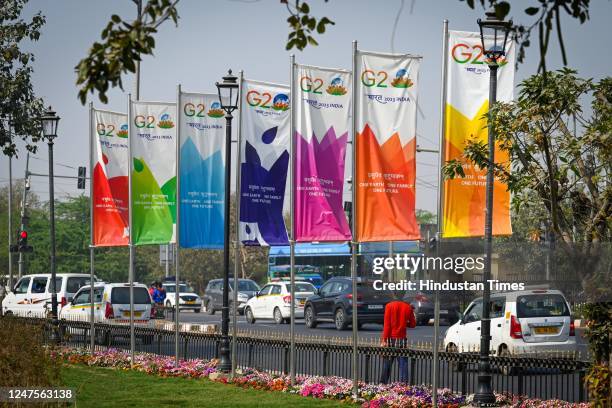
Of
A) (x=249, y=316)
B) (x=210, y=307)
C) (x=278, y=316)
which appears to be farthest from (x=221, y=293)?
(x=278, y=316)

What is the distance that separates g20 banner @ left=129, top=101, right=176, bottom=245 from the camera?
23.2 m

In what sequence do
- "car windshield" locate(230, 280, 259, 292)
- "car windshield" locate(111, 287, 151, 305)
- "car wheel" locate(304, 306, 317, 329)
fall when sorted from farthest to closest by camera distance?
"car windshield" locate(230, 280, 259, 292), "car wheel" locate(304, 306, 317, 329), "car windshield" locate(111, 287, 151, 305)

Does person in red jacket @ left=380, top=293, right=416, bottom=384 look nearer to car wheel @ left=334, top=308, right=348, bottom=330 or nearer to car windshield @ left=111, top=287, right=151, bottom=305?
car windshield @ left=111, top=287, right=151, bottom=305

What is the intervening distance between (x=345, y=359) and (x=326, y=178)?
321 centimetres

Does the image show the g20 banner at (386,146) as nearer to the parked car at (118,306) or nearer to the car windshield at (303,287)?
the parked car at (118,306)

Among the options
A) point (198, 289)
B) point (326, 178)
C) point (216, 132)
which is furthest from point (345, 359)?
point (198, 289)

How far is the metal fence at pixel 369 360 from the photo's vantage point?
15258mm

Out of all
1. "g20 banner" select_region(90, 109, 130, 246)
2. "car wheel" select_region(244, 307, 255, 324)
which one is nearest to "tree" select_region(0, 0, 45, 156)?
"g20 banner" select_region(90, 109, 130, 246)

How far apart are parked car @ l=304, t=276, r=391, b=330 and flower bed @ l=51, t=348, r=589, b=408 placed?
14354mm

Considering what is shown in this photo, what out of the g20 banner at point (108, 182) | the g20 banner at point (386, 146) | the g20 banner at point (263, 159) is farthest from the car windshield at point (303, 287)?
the g20 banner at point (386, 146)

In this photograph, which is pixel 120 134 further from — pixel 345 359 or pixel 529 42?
pixel 529 42

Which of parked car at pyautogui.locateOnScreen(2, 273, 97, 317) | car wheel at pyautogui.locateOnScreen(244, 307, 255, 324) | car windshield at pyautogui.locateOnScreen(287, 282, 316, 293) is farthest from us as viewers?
car wheel at pyautogui.locateOnScreen(244, 307, 255, 324)

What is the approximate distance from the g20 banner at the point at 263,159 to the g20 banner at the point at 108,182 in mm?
5907

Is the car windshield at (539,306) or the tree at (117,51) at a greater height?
the tree at (117,51)
